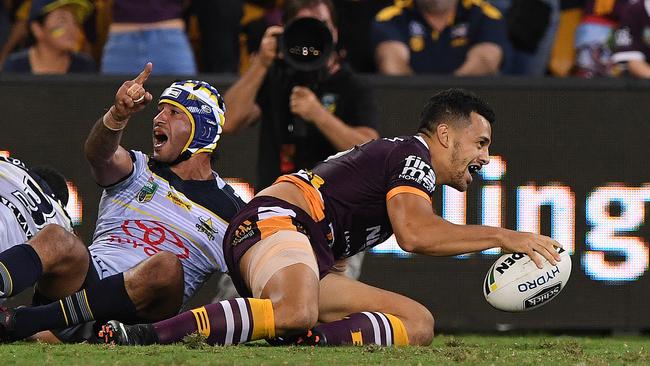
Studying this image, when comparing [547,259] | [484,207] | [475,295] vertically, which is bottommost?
[475,295]

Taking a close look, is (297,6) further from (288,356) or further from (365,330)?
(288,356)

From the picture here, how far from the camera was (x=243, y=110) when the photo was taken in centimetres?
932

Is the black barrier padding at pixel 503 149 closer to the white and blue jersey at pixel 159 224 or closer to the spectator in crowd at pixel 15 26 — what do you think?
the spectator in crowd at pixel 15 26

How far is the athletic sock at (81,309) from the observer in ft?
22.3

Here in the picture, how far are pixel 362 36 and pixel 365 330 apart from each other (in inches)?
163

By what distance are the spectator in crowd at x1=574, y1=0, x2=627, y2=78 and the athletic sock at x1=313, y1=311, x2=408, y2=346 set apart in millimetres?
4500

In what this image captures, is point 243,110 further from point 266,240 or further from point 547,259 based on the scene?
point 547,259

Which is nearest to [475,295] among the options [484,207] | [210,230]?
[484,207]

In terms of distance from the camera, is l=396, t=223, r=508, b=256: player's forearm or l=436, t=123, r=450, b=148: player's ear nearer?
l=396, t=223, r=508, b=256: player's forearm

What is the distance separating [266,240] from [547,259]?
137 centimetres

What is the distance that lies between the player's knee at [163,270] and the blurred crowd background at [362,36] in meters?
3.23

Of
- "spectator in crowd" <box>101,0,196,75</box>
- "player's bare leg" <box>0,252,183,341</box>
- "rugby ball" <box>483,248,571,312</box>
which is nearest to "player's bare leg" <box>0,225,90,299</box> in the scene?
"player's bare leg" <box>0,252,183,341</box>

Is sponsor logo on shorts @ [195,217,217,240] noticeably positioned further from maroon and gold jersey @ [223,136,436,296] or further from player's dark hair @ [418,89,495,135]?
player's dark hair @ [418,89,495,135]

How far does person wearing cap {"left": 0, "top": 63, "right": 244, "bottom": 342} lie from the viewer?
6.86 m
